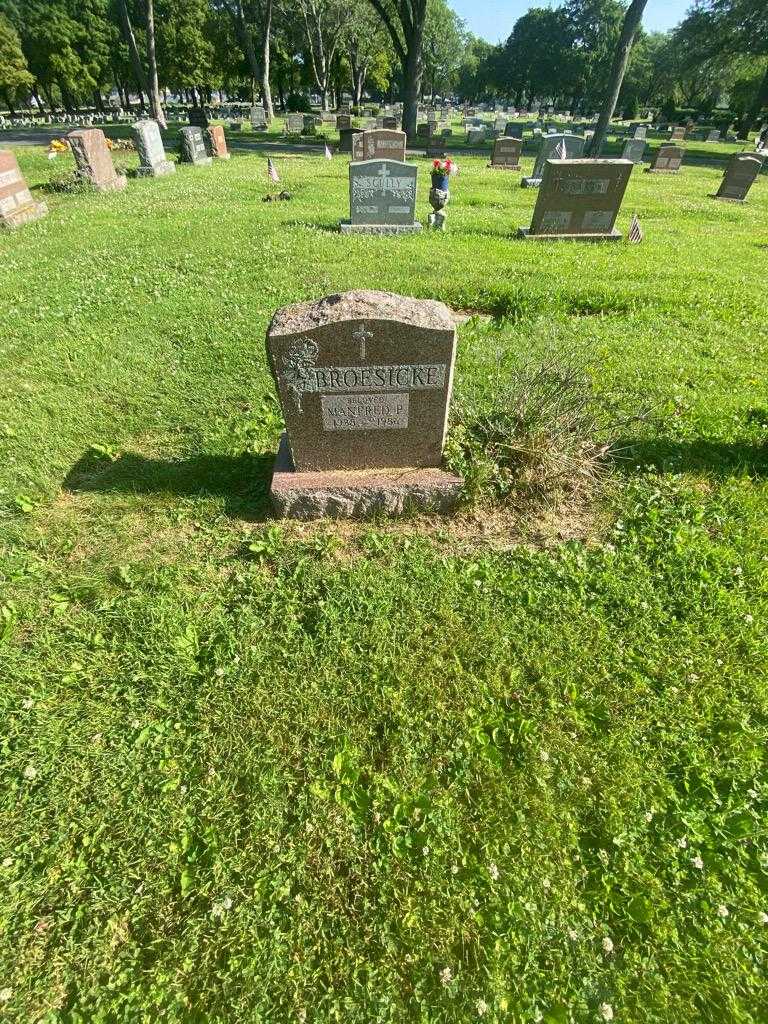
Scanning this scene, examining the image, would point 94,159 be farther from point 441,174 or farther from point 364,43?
point 364,43

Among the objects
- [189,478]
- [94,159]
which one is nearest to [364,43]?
[94,159]

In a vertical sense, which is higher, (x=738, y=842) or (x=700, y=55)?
(x=700, y=55)

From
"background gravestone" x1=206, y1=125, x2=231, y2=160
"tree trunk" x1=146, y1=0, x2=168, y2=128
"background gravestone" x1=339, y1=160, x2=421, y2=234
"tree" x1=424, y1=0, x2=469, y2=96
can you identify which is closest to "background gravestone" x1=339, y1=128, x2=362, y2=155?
"background gravestone" x1=206, y1=125, x2=231, y2=160

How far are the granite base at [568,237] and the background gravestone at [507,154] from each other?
43.9 feet

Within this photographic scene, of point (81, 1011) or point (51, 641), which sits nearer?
point (81, 1011)

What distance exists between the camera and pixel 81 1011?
1.82m

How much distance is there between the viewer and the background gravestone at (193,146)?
19.4 metres

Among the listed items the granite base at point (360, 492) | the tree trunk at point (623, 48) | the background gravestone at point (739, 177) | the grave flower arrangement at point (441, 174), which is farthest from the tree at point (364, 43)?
the granite base at point (360, 492)

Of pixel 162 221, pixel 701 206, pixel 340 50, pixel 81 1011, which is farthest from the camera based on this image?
pixel 340 50

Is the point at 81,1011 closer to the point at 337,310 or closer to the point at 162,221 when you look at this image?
the point at 337,310

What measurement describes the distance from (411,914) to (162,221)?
1276cm

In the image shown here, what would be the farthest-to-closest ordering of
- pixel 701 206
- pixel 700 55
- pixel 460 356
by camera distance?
1. pixel 700 55
2. pixel 701 206
3. pixel 460 356

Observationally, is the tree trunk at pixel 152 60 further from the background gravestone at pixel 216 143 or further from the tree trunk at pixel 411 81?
the tree trunk at pixel 411 81

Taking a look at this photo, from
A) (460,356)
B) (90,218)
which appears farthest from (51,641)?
(90,218)
